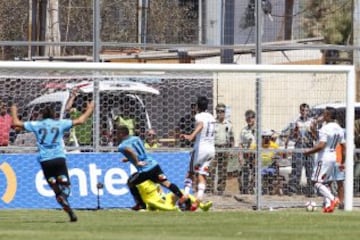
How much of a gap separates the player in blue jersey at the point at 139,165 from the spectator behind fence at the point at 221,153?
215 centimetres

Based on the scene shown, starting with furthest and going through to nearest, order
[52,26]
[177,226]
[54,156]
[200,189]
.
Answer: [52,26]
[200,189]
[54,156]
[177,226]

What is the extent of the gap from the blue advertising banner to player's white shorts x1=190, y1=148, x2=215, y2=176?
0.61m

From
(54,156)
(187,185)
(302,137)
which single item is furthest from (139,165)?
(302,137)

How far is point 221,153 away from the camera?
81.3ft

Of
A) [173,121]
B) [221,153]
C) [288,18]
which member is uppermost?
[288,18]

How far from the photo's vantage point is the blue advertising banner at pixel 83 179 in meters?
23.3

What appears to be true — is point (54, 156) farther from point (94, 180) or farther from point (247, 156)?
point (247, 156)

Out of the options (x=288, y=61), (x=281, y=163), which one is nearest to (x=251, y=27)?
(x=288, y=61)

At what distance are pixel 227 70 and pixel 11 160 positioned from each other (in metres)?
4.44

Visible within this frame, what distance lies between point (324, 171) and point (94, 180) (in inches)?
170

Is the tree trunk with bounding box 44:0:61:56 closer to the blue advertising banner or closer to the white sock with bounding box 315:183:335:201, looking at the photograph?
the blue advertising banner

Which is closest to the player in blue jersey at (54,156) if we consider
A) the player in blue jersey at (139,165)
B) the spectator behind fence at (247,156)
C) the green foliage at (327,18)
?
the player in blue jersey at (139,165)

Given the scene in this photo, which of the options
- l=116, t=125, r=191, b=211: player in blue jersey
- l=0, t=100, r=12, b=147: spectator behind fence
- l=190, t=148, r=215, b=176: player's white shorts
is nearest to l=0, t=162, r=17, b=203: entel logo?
l=0, t=100, r=12, b=147: spectator behind fence

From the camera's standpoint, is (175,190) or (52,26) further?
(52,26)
